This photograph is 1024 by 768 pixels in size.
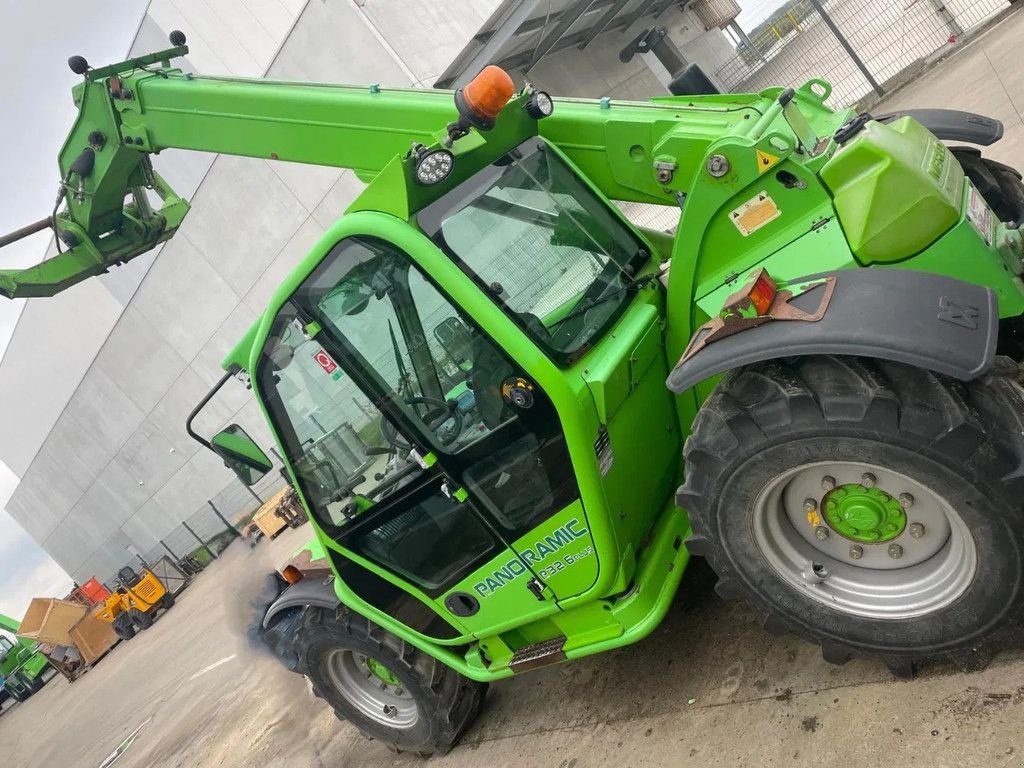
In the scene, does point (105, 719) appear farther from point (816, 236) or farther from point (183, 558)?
point (183, 558)

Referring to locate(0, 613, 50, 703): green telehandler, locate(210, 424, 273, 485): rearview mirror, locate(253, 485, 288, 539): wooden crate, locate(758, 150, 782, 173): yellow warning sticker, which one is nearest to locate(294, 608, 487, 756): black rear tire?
locate(210, 424, 273, 485): rearview mirror

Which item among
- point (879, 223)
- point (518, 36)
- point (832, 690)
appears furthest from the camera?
point (518, 36)

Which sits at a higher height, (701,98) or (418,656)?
(701,98)

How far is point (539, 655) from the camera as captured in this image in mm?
3656

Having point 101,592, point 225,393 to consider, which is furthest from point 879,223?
point 101,592

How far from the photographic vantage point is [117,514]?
26.8 m

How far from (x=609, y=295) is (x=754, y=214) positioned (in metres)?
0.69

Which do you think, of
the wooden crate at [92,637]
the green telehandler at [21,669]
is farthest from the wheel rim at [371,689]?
the green telehandler at [21,669]

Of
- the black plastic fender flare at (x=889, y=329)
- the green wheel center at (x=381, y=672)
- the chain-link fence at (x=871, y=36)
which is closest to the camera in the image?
the black plastic fender flare at (x=889, y=329)

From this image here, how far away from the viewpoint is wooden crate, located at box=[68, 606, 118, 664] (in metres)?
17.5

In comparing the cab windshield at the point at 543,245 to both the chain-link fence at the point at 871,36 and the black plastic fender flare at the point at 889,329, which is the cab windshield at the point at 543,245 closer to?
the black plastic fender flare at the point at 889,329

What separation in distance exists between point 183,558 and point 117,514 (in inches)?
192

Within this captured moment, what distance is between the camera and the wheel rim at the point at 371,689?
180 inches

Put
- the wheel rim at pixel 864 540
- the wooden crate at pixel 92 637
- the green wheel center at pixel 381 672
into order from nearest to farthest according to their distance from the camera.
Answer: the wheel rim at pixel 864 540 → the green wheel center at pixel 381 672 → the wooden crate at pixel 92 637
